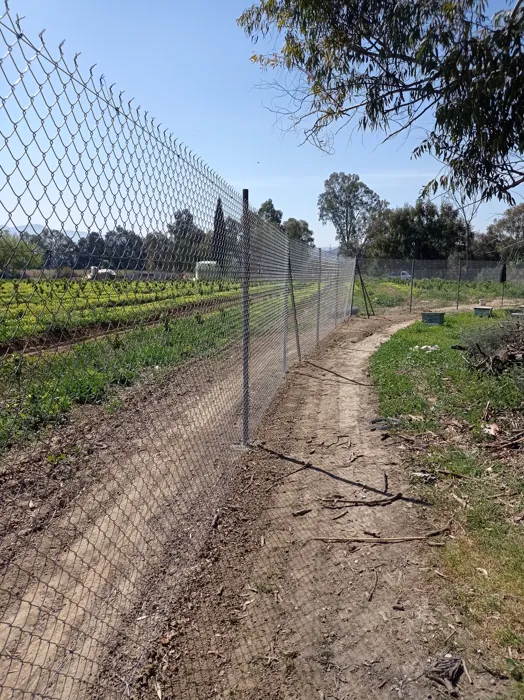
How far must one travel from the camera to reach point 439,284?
32.7m

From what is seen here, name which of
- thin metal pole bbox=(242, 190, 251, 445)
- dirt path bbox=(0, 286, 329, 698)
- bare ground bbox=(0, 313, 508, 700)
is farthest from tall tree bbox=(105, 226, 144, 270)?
thin metal pole bbox=(242, 190, 251, 445)

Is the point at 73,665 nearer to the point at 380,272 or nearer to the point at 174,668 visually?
the point at 174,668

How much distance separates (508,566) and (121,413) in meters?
3.87

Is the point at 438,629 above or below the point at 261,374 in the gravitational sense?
below

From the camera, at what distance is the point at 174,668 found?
240 cm

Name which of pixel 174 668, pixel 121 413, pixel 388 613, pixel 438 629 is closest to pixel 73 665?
pixel 174 668

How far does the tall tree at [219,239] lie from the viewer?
3721mm

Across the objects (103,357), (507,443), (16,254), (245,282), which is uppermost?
(16,254)

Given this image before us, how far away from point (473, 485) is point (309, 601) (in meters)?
1.93

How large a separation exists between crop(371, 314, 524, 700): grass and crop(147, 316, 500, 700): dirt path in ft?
0.50

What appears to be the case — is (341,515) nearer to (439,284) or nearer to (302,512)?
(302,512)

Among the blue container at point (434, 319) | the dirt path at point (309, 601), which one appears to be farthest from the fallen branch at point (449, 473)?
the blue container at point (434, 319)

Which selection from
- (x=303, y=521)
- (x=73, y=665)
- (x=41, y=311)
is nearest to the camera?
(x=41, y=311)

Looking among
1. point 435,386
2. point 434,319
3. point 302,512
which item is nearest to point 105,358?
point 302,512
